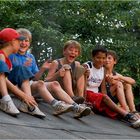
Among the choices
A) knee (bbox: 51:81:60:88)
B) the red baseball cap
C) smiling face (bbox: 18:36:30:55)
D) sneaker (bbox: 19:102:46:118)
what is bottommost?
sneaker (bbox: 19:102:46:118)

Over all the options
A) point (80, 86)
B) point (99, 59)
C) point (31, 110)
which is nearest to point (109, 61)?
point (99, 59)

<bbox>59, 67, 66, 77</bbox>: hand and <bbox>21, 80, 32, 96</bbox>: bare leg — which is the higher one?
<bbox>59, 67, 66, 77</bbox>: hand

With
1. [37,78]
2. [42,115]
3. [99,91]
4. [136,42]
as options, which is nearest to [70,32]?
[136,42]

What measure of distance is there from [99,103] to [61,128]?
1520mm

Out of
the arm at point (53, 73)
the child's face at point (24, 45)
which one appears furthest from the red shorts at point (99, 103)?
the child's face at point (24, 45)

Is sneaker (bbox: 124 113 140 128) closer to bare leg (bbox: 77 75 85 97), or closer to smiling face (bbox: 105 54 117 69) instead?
bare leg (bbox: 77 75 85 97)

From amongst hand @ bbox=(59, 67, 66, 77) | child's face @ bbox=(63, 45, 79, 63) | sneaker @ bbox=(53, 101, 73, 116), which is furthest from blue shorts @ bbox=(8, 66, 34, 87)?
child's face @ bbox=(63, 45, 79, 63)

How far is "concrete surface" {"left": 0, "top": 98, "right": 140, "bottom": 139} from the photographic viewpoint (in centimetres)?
302

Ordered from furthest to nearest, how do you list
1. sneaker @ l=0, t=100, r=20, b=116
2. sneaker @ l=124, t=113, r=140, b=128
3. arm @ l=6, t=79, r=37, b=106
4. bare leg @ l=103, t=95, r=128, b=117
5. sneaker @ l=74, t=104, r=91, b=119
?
bare leg @ l=103, t=95, r=128, b=117, sneaker @ l=124, t=113, r=140, b=128, sneaker @ l=74, t=104, r=91, b=119, arm @ l=6, t=79, r=37, b=106, sneaker @ l=0, t=100, r=20, b=116

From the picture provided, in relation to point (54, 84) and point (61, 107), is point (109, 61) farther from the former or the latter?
point (61, 107)

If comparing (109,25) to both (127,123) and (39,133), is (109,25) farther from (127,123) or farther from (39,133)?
(39,133)

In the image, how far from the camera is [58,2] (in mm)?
10336

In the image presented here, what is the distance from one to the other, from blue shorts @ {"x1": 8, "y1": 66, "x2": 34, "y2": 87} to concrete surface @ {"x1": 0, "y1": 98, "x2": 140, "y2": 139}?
1.33ft

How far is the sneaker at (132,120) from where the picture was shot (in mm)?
4703
